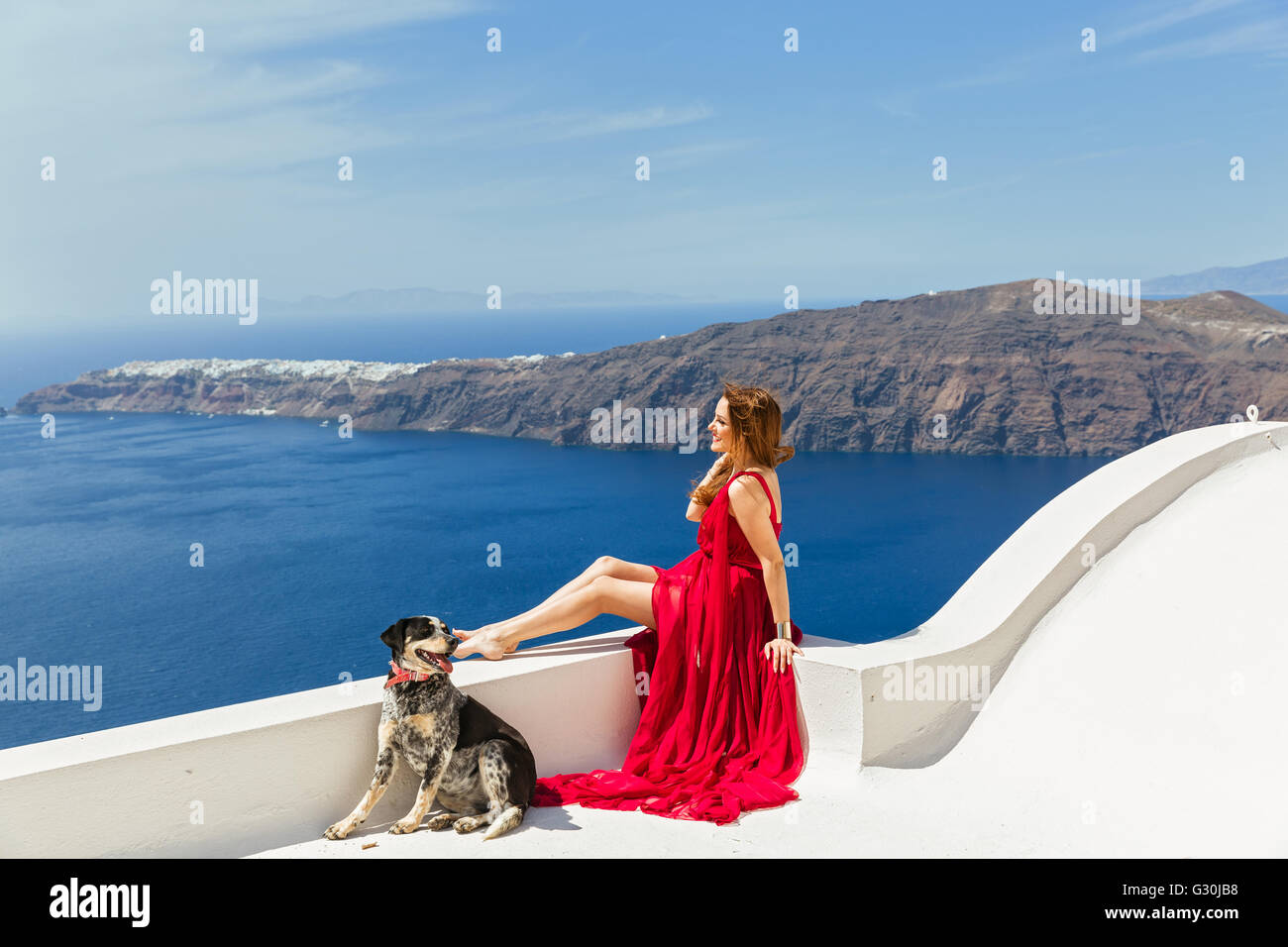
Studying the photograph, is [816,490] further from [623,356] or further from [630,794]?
[630,794]

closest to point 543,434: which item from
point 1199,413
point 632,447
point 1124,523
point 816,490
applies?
point 632,447

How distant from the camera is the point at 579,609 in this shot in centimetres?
284

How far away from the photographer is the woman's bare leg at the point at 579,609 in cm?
277

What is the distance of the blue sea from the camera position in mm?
34000

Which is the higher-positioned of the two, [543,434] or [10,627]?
[543,434]

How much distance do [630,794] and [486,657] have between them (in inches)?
21.3

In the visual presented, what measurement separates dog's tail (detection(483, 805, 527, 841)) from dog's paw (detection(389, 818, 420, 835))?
0.54ft

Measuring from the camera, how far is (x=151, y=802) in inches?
81.7

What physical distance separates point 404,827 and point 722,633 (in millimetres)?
986

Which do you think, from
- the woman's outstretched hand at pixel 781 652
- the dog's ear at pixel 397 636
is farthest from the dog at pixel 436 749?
the woman's outstretched hand at pixel 781 652

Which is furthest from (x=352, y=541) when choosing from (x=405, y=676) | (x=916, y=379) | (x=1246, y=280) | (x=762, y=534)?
(x=1246, y=280)

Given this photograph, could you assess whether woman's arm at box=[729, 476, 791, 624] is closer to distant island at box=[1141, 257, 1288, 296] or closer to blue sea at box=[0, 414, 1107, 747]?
blue sea at box=[0, 414, 1107, 747]

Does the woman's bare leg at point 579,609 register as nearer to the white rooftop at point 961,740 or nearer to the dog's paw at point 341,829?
the white rooftop at point 961,740

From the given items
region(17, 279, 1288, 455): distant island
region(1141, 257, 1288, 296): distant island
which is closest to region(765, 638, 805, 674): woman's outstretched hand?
region(17, 279, 1288, 455): distant island
